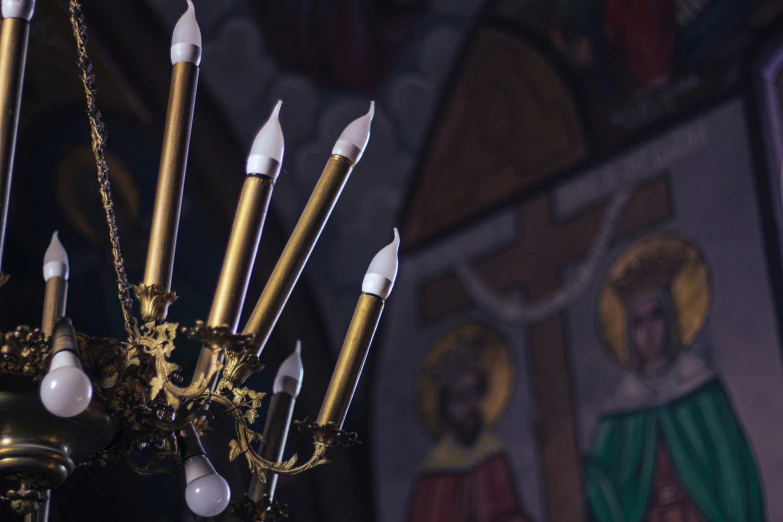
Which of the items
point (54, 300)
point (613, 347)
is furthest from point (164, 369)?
point (613, 347)

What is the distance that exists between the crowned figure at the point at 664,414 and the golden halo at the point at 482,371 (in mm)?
657

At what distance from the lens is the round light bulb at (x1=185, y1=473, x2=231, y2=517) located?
1.66 m

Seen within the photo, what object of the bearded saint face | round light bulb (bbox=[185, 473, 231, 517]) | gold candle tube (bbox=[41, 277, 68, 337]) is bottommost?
round light bulb (bbox=[185, 473, 231, 517])

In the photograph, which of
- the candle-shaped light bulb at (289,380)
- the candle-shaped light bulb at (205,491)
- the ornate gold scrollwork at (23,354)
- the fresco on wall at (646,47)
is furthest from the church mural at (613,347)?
the ornate gold scrollwork at (23,354)

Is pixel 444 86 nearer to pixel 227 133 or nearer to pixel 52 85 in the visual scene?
pixel 227 133

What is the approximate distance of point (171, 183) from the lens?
5.62ft

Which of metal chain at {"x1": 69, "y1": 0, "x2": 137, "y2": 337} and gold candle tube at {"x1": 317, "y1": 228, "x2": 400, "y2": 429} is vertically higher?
metal chain at {"x1": 69, "y1": 0, "x2": 137, "y2": 337}

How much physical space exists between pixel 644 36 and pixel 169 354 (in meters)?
4.34

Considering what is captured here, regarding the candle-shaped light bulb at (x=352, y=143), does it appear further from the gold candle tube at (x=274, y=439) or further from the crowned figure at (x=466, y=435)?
the crowned figure at (x=466, y=435)

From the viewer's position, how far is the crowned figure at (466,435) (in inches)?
222

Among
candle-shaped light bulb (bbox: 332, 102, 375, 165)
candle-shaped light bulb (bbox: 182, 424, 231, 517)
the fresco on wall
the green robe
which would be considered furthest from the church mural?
candle-shaped light bulb (bbox: 182, 424, 231, 517)

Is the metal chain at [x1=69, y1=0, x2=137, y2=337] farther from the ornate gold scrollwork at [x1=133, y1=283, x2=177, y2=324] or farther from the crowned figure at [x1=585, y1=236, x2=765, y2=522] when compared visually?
the crowned figure at [x1=585, y1=236, x2=765, y2=522]

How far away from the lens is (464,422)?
5.86 meters

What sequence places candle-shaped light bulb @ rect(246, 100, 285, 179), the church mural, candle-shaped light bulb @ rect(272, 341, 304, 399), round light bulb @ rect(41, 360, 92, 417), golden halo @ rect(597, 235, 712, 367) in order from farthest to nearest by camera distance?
golden halo @ rect(597, 235, 712, 367)
the church mural
candle-shaped light bulb @ rect(272, 341, 304, 399)
candle-shaped light bulb @ rect(246, 100, 285, 179)
round light bulb @ rect(41, 360, 92, 417)
